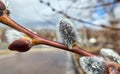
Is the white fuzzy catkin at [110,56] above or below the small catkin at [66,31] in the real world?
below

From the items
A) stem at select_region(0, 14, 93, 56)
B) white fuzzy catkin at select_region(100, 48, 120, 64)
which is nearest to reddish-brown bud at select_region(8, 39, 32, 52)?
stem at select_region(0, 14, 93, 56)

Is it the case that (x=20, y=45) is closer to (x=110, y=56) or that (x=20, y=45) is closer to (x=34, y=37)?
(x=34, y=37)

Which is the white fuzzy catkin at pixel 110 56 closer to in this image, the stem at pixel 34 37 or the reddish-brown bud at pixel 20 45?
the stem at pixel 34 37

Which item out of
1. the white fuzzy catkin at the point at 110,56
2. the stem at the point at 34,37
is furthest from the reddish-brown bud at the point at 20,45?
the white fuzzy catkin at the point at 110,56

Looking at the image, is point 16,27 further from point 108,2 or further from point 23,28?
point 108,2

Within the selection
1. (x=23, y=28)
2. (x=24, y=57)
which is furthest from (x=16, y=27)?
(x=24, y=57)

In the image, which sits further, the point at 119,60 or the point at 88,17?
the point at 88,17

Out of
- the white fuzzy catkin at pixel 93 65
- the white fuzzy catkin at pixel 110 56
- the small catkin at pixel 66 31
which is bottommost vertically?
the white fuzzy catkin at pixel 110 56

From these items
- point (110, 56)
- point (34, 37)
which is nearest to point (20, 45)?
point (34, 37)
